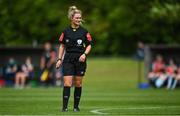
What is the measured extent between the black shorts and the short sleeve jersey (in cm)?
13

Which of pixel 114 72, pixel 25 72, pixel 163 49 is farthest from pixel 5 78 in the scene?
pixel 114 72

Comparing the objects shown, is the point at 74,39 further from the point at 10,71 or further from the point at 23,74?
the point at 10,71

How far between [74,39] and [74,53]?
32 cm

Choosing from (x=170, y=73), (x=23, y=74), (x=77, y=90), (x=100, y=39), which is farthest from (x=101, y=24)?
(x=77, y=90)

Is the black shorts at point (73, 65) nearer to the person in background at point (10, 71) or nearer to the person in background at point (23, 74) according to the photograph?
the person in background at point (23, 74)

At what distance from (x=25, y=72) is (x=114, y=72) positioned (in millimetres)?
16504

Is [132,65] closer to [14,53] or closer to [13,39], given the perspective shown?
[13,39]

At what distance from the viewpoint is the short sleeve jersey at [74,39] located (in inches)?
742

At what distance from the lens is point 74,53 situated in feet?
61.9

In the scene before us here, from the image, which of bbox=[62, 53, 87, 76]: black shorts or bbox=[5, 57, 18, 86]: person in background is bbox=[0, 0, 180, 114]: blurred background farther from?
bbox=[62, 53, 87, 76]: black shorts

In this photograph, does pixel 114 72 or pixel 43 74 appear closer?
pixel 43 74

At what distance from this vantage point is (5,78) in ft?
135

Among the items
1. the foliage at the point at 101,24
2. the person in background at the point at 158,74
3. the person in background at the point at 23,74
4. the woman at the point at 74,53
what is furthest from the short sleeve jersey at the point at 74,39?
the foliage at the point at 101,24

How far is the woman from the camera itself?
18719 millimetres
